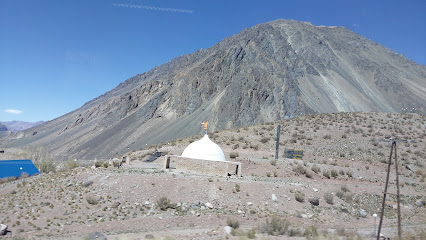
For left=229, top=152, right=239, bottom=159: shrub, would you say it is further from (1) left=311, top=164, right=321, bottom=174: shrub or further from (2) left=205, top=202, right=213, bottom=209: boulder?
(2) left=205, top=202, right=213, bottom=209: boulder

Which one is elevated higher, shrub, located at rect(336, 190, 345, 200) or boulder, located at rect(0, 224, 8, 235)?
shrub, located at rect(336, 190, 345, 200)

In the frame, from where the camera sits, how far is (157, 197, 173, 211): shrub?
17.0 metres

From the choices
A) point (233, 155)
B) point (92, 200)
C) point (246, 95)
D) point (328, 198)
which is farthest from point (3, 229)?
point (246, 95)

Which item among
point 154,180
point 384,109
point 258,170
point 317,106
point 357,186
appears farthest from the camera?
point 384,109

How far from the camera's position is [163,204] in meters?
17.1

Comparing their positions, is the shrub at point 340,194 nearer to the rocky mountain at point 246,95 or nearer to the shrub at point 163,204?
the shrub at point 163,204

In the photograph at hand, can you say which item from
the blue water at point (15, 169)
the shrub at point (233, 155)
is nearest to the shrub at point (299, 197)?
the shrub at point (233, 155)

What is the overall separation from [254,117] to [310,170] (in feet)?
141

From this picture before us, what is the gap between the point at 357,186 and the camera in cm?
2305

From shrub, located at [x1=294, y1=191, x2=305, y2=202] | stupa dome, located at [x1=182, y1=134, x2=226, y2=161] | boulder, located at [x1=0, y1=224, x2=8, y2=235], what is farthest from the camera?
stupa dome, located at [x1=182, y1=134, x2=226, y2=161]

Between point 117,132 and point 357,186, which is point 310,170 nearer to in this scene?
point 357,186

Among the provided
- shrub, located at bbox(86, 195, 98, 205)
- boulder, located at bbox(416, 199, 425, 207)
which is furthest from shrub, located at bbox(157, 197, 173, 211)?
boulder, located at bbox(416, 199, 425, 207)

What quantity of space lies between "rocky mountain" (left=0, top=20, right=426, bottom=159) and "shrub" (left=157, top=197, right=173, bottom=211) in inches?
1846

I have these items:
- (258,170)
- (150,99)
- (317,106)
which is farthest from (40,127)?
(258,170)
